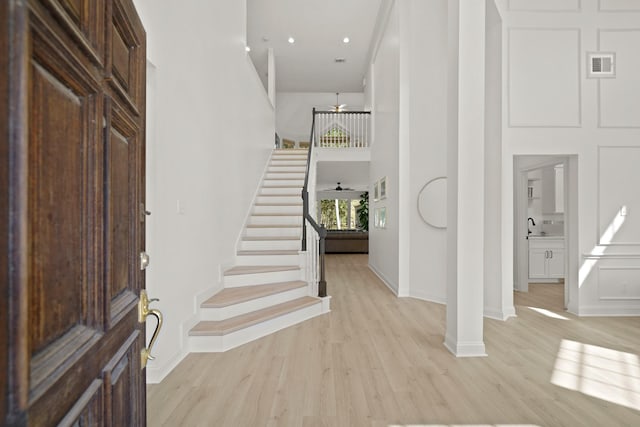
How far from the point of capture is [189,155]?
126 inches

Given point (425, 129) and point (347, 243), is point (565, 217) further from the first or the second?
point (347, 243)

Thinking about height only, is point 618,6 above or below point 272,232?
above

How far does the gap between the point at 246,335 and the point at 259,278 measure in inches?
41.6

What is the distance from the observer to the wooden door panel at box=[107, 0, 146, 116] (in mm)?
920

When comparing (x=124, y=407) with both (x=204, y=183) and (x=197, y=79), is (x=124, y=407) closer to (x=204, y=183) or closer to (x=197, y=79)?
(x=204, y=183)

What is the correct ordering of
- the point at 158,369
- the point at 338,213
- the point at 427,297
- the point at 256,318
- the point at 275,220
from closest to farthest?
the point at 158,369 < the point at 256,318 < the point at 427,297 < the point at 275,220 < the point at 338,213

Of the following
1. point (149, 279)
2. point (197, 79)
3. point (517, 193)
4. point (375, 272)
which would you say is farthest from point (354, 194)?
point (149, 279)

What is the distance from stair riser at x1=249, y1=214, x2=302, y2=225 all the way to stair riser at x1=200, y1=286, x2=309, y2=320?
1756mm

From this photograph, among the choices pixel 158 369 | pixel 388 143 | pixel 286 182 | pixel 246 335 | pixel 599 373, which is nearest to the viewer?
pixel 158 369

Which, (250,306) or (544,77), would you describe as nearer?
(250,306)

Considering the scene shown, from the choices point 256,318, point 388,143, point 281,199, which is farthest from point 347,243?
point 256,318

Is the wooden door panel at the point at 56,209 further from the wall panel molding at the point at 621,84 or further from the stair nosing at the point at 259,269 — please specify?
the wall panel molding at the point at 621,84

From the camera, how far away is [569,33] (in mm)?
4309

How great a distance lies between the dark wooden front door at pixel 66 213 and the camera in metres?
0.47
